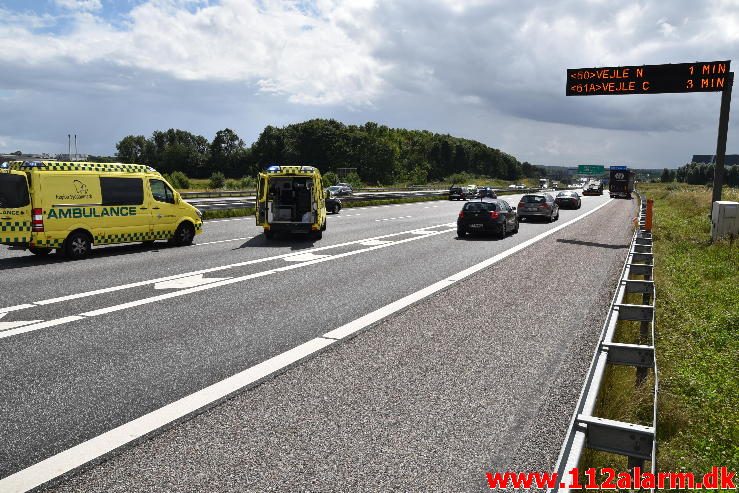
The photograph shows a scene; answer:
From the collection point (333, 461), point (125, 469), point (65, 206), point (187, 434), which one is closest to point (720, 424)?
point (333, 461)

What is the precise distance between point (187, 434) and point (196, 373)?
1.36 m

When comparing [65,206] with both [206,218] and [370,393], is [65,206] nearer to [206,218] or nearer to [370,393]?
[370,393]

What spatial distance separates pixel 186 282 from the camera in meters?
10.3

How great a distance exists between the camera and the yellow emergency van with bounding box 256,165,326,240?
683 inches

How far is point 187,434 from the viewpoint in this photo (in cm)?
418

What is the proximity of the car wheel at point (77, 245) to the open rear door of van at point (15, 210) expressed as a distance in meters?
0.84

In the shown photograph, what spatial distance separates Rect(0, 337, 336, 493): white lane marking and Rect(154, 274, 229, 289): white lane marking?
4515 millimetres

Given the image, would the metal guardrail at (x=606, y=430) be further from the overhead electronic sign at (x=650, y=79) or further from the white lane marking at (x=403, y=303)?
the overhead electronic sign at (x=650, y=79)

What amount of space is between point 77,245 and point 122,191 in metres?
1.87

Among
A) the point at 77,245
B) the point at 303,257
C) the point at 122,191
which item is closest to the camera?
the point at 77,245

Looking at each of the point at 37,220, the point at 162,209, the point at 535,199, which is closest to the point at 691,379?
the point at 37,220

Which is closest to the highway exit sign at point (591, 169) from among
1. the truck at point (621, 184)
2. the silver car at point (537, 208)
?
the truck at point (621, 184)

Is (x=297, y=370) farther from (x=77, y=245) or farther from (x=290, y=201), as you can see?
(x=290, y=201)

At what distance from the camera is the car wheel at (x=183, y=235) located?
52.3 ft
